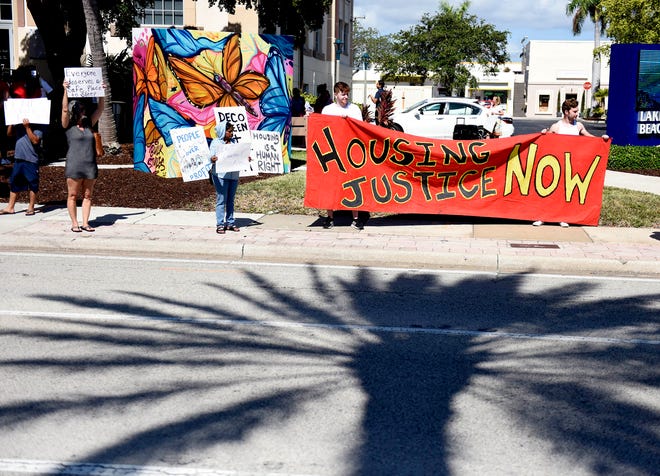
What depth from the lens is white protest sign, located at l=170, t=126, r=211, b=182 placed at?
1368cm

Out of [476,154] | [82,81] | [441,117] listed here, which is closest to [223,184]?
[82,81]

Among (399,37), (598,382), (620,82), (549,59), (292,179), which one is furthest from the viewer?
(549,59)

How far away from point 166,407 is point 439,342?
2.40 m

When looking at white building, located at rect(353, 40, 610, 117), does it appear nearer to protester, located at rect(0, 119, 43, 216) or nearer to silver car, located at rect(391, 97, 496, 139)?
silver car, located at rect(391, 97, 496, 139)

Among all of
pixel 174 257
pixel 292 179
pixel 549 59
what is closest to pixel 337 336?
pixel 174 257

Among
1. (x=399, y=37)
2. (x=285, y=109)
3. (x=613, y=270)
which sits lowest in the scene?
(x=613, y=270)

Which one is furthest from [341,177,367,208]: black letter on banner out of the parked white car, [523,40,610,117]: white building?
[523,40,610,117]: white building

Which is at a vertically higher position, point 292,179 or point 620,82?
point 620,82

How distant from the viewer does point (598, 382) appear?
574 centimetres

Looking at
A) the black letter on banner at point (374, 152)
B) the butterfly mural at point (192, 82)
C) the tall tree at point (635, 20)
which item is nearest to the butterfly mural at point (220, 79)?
the butterfly mural at point (192, 82)

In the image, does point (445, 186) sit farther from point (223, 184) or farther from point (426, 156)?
point (223, 184)

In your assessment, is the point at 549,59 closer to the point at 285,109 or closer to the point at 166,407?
the point at 285,109

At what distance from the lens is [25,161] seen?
40.5 feet

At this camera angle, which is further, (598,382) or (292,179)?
(292,179)
